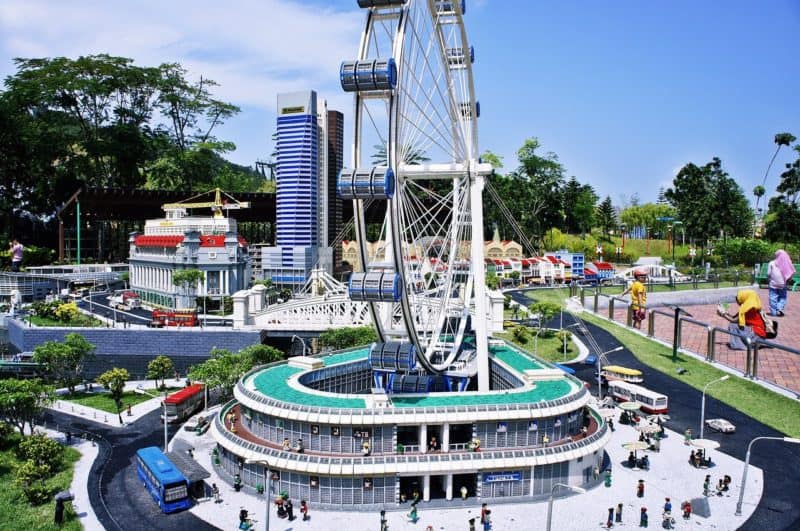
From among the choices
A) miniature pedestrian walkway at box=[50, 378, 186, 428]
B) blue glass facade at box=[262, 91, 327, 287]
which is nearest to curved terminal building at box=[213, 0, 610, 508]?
miniature pedestrian walkway at box=[50, 378, 186, 428]

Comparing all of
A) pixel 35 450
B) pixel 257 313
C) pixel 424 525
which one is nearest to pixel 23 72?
pixel 257 313

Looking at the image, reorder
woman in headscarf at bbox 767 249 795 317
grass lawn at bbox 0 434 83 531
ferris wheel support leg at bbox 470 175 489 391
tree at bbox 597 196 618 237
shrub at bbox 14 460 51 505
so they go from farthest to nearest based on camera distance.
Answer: tree at bbox 597 196 618 237 < woman in headscarf at bbox 767 249 795 317 < ferris wheel support leg at bbox 470 175 489 391 < shrub at bbox 14 460 51 505 < grass lawn at bbox 0 434 83 531

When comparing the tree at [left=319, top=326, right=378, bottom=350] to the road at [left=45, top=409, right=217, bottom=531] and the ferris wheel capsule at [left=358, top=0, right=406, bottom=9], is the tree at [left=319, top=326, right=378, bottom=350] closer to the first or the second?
the road at [left=45, top=409, right=217, bottom=531]

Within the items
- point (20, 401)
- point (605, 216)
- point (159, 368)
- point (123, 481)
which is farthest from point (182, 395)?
point (605, 216)

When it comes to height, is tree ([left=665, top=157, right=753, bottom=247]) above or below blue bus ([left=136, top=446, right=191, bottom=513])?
above

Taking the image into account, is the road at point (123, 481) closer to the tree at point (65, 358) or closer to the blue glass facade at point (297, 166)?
the tree at point (65, 358)

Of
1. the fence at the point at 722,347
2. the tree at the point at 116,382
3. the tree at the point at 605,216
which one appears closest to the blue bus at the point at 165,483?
the tree at the point at 116,382

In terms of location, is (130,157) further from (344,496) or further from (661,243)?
(661,243)
